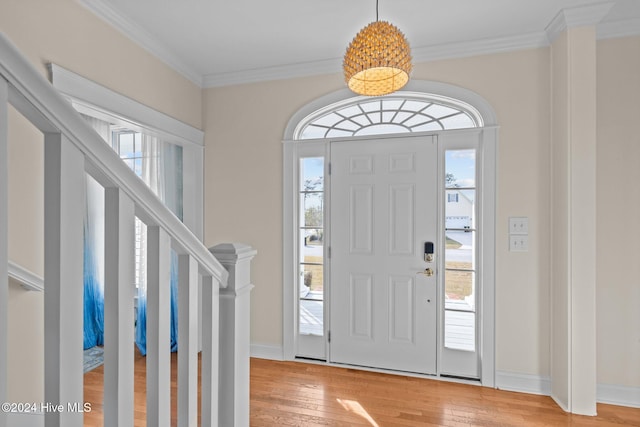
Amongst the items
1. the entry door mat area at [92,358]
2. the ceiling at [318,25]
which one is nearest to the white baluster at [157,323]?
the ceiling at [318,25]

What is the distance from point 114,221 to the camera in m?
0.68

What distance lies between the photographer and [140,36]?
2.46 metres

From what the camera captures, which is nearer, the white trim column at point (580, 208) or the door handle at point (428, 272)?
the white trim column at point (580, 208)

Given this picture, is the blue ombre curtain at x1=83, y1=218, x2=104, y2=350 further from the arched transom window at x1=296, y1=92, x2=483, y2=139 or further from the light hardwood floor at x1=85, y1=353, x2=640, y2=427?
the arched transom window at x1=296, y1=92, x2=483, y2=139

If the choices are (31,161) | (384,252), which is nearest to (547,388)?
(384,252)

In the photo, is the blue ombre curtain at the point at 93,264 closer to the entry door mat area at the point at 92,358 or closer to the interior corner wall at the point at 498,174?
the entry door mat area at the point at 92,358

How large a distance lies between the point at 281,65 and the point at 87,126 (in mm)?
2607

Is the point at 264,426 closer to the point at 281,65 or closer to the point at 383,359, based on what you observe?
the point at 383,359

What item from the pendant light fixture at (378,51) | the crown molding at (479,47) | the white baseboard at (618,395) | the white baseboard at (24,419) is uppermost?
the crown molding at (479,47)

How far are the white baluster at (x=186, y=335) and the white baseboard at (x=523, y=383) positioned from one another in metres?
2.45

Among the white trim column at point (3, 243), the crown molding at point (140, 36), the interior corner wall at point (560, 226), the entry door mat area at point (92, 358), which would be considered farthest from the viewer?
the entry door mat area at point (92, 358)

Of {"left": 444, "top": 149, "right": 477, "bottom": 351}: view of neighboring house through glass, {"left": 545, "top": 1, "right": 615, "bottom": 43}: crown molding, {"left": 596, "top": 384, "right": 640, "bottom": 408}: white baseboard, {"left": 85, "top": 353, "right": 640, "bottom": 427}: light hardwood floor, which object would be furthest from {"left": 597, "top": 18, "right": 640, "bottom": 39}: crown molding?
{"left": 85, "top": 353, "right": 640, "bottom": 427}: light hardwood floor

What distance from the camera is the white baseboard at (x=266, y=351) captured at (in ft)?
9.95

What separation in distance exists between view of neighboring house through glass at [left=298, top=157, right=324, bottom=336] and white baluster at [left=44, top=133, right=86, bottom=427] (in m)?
2.43
